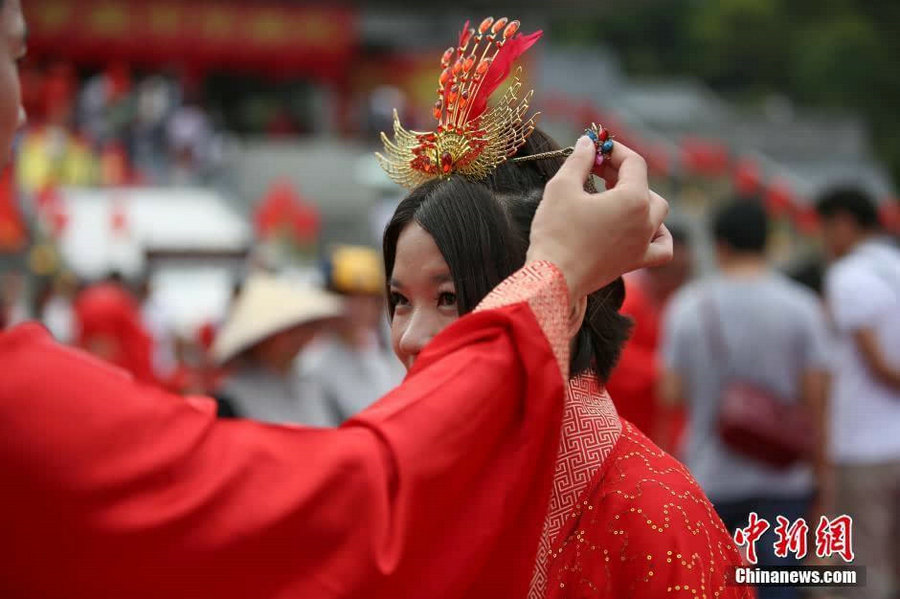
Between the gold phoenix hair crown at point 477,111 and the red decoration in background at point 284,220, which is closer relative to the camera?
the gold phoenix hair crown at point 477,111

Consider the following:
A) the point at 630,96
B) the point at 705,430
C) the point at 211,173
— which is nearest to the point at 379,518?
the point at 705,430

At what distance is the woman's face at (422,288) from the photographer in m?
1.77

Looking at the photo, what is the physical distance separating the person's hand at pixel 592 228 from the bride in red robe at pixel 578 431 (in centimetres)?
10

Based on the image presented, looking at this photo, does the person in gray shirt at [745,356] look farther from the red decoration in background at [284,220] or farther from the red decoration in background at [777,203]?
the red decoration in background at [284,220]

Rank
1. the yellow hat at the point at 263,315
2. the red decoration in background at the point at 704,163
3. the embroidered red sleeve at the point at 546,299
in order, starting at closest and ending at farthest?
the embroidered red sleeve at the point at 546,299 → the yellow hat at the point at 263,315 → the red decoration in background at the point at 704,163

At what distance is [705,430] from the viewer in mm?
4195

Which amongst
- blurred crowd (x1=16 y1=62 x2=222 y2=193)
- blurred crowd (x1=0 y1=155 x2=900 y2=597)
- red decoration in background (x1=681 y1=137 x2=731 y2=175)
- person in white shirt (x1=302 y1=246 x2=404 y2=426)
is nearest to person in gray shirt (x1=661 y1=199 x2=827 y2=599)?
blurred crowd (x1=0 y1=155 x2=900 y2=597)

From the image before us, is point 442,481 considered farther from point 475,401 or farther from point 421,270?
point 421,270

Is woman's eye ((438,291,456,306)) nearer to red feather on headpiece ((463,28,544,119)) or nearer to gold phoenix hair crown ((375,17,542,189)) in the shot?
gold phoenix hair crown ((375,17,542,189))

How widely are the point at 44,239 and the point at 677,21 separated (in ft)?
85.2

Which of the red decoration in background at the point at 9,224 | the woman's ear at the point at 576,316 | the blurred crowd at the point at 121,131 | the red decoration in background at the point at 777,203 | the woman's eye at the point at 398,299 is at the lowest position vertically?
the woman's ear at the point at 576,316

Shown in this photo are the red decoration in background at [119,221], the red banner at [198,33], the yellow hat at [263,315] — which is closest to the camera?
the yellow hat at [263,315]

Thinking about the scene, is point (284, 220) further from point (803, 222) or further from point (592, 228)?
point (592, 228)

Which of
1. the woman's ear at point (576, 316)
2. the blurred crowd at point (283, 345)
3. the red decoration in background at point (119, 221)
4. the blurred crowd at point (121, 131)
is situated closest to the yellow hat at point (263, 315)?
the blurred crowd at point (283, 345)
